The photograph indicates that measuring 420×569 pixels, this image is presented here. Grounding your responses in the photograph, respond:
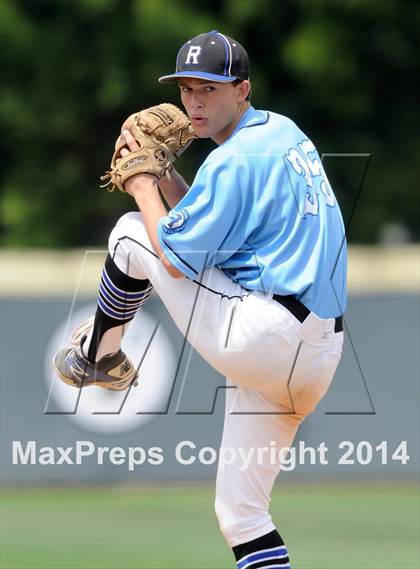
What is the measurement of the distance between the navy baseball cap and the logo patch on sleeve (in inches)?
18.2

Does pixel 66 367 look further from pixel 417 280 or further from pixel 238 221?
pixel 417 280

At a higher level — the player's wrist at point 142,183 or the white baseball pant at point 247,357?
the player's wrist at point 142,183

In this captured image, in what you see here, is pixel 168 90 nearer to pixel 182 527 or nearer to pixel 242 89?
pixel 182 527

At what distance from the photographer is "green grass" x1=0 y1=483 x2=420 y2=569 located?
6273mm

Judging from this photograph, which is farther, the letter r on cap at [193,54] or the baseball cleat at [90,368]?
the baseball cleat at [90,368]

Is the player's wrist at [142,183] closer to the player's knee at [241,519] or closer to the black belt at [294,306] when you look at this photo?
the black belt at [294,306]

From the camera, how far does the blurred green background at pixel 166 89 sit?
1312 centimetres

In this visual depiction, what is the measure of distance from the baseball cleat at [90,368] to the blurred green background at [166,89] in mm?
8668

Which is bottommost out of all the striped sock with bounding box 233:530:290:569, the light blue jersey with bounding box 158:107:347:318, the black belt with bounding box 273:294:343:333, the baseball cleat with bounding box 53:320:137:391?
the striped sock with bounding box 233:530:290:569

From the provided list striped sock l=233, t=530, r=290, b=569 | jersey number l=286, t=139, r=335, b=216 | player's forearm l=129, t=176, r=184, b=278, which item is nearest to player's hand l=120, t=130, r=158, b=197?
player's forearm l=129, t=176, r=184, b=278

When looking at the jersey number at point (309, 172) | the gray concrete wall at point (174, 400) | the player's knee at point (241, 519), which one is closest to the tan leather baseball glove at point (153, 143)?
the jersey number at point (309, 172)

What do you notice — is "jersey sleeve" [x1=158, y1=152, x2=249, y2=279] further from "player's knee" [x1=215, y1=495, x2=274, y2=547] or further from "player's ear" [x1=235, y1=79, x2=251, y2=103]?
"player's knee" [x1=215, y1=495, x2=274, y2=547]

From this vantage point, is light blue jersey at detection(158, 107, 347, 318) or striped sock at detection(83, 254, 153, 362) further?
striped sock at detection(83, 254, 153, 362)

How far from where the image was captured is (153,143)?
4.25m
